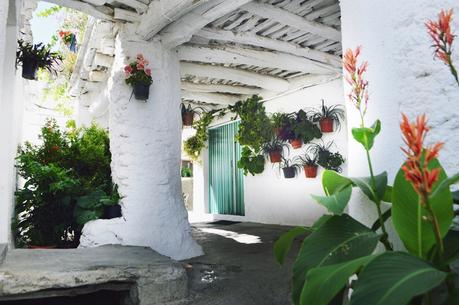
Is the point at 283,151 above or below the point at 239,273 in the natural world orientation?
above

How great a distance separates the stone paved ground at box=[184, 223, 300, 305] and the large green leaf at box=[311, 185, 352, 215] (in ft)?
5.38

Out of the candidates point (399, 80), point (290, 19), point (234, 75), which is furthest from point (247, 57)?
point (399, 80)

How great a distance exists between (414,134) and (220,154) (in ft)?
27.6

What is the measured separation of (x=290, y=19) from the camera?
13.9 ft

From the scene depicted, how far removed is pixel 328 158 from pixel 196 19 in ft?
11.6

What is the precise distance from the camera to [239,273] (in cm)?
352

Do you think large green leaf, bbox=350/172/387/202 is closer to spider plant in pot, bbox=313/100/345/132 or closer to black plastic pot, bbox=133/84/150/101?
black plastic pot, bbox=133/84/150/101

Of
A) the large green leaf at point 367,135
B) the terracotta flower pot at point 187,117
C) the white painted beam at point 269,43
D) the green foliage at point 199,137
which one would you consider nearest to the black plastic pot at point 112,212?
the white painted beam at point 269,43

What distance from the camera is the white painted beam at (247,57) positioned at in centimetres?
498

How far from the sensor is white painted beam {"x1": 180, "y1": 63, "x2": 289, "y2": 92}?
577 cm

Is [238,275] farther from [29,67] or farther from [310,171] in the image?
[310,171]

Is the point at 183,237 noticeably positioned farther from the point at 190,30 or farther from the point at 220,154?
the point at 220,154

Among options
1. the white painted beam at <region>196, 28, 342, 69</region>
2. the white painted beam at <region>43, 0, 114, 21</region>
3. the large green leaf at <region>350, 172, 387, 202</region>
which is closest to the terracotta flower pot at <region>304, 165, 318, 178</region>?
the white painted beam at <region>196, 28, 342, 69</region>

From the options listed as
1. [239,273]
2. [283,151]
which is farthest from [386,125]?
[283,151]
